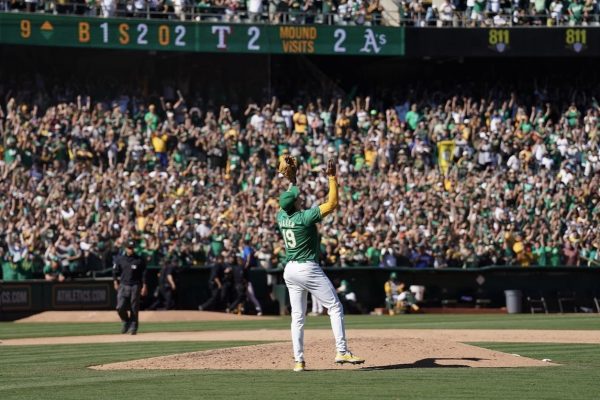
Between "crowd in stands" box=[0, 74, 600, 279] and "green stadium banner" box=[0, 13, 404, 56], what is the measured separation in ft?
6.04

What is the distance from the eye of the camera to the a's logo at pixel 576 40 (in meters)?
42.7

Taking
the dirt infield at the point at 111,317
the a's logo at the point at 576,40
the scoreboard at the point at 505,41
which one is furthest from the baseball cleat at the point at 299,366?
the a's logo at the point at 576,40

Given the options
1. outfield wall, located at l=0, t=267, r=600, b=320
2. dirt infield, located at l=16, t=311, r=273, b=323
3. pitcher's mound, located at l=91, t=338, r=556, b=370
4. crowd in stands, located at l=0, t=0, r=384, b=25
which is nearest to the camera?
pitcher's mound, located at l=91, t=338, r=556, b=370

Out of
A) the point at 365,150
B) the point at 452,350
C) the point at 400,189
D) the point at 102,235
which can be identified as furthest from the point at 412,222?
the point at 452,350

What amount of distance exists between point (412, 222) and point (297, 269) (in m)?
21.5

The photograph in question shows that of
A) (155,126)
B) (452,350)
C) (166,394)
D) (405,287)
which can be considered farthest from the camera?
(155,126)

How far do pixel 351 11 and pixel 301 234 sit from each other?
29.7 metres

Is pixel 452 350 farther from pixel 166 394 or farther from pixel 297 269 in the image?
pixel 166 394

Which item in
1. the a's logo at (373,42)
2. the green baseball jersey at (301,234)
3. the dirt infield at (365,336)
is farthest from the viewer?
the a's logo at (373,42)

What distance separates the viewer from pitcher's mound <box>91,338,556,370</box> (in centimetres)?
1409

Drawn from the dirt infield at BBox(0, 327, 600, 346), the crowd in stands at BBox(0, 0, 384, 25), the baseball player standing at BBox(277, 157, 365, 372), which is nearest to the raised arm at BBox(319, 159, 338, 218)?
the baseball player standing at BBox(277, 157, 365, 372)

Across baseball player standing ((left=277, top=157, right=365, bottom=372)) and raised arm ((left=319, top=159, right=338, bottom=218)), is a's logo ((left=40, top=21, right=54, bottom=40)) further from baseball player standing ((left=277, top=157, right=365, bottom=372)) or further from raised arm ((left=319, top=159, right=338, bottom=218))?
raised arm ((left=319, top=159, right=338, bottom=218))

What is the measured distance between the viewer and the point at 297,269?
1320 cm

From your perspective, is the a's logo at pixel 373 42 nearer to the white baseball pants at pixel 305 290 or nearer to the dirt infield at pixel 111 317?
the dirt infield at pixel 111 317
